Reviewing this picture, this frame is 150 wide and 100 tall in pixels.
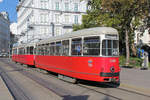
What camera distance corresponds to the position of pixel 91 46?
33.5 ft

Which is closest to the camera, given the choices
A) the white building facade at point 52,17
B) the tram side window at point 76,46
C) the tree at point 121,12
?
the tram side window at point 76,46

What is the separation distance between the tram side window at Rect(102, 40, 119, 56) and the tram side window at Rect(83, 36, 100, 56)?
281 mm

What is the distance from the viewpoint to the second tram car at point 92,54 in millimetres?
9867

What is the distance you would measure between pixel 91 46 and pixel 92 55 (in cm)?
43

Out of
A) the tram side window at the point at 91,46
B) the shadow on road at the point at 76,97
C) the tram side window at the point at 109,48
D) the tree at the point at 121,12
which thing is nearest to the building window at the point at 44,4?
the tree at the point at 121,12

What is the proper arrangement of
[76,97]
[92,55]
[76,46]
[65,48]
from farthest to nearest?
1. [65,48]
2. [76,46]
3. [92,55]
4. [76,97]

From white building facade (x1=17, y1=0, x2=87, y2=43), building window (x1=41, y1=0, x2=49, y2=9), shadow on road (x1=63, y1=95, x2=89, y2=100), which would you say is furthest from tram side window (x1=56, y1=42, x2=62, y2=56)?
building window (x1=41, y1=0, x2=49, y2=9)

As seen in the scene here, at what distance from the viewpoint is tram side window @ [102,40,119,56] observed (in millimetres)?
9891

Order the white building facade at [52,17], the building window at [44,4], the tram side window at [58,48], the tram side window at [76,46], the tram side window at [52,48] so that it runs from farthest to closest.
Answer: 1. the building window at [44,4]
2. the white building facade at [52,17]
3. the tram side window at [52,48]
4. the tram side window at [58,48]
5. the tram side window at [76,46]

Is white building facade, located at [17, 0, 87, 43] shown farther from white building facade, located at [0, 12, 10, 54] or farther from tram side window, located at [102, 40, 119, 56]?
white building facade, located at [0, 12, 10, 54]

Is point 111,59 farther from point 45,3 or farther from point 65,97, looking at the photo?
point 45,3

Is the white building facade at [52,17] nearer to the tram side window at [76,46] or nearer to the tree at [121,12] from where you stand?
the tree at [121,12]

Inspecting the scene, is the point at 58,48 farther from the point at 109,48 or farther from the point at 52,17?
the point at 52,17

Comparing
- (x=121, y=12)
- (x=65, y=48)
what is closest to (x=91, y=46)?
(x=65, y=48)
